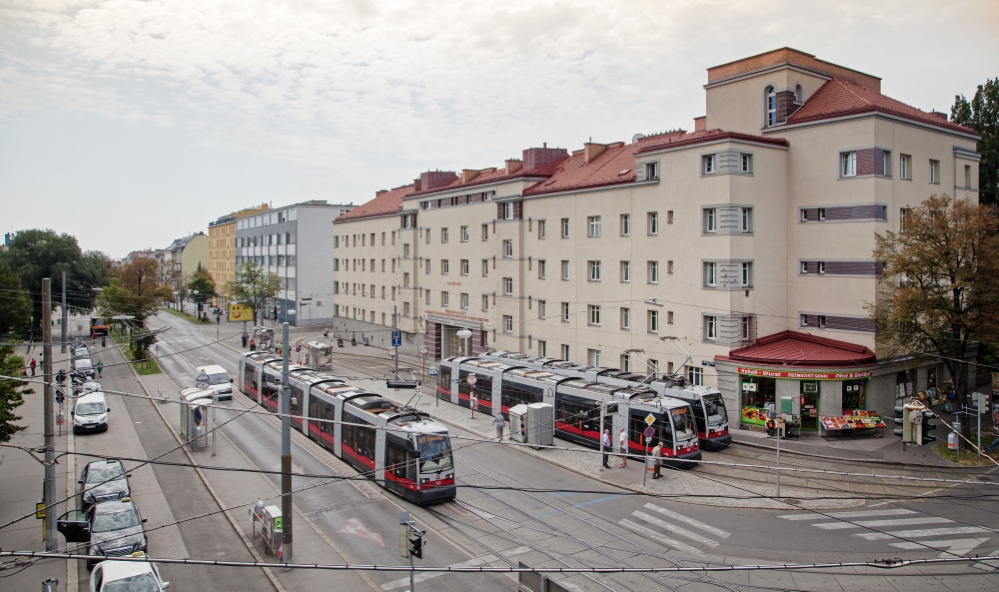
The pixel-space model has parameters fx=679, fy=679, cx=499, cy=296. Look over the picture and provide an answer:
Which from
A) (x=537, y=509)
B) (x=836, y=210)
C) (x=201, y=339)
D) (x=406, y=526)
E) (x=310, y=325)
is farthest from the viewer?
(x=310, y=325)

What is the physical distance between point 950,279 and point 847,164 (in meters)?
7.94

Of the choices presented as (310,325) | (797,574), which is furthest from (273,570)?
(310,325)

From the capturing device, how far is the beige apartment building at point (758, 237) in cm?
3397

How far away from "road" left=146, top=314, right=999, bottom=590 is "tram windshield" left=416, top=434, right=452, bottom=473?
1.42m

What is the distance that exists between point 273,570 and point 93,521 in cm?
586

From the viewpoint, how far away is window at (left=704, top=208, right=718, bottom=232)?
3556cm

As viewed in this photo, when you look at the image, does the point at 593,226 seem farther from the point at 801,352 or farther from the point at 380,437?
the point at 380,437

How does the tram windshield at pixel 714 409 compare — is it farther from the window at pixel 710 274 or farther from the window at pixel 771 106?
the window at pixel 771 106

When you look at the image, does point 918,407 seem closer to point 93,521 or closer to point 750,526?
point 750,526

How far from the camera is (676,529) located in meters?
21.1

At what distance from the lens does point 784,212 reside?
37.2 metres

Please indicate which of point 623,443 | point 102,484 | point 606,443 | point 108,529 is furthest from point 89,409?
point 623,443

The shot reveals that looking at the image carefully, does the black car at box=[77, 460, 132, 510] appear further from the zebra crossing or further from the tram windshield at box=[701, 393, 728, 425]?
the tram windshield at box=[701, 393, 728, 425]

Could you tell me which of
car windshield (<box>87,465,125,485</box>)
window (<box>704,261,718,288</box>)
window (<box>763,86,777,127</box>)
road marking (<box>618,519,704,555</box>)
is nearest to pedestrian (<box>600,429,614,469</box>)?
road marking (<box>618,519,704,555</box>)
